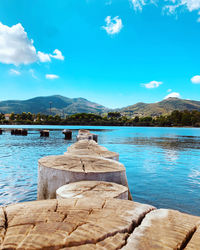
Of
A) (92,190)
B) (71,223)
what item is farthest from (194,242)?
(92,190)

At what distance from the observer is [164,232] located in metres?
1.64

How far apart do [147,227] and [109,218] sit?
14.1 inches

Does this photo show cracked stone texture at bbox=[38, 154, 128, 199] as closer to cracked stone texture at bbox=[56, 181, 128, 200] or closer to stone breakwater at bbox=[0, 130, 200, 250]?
cracked stone texture at bbox=[56, 181, 128, 200]

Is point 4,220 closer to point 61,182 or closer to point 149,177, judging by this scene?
point 61,182

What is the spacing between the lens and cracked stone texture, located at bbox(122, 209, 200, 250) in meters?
1.50

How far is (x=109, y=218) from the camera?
1.88 metres

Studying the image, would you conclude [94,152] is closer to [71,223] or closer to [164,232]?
[71,223]

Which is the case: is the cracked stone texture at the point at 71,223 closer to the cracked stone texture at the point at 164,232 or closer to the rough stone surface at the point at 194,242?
the cracked stone texture at the point at 164,232

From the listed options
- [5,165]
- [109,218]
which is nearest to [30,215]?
A: [109,218]

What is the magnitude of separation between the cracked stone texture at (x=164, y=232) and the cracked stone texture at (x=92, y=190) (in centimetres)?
102

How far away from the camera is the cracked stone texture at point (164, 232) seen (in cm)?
150

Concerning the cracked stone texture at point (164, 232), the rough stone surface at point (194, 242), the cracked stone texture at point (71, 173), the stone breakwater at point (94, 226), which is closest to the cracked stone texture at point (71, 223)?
the stone breakwater at point (94, 226)

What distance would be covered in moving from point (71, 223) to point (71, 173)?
2108 mm

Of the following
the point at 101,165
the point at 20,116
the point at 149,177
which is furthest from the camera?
the point at 20,116
